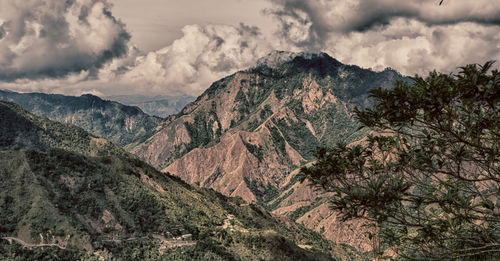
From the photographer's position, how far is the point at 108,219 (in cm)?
12500

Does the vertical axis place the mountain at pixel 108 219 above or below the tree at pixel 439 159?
below

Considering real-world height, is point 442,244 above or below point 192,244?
above

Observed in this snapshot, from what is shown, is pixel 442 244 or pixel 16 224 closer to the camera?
pixel 442 244

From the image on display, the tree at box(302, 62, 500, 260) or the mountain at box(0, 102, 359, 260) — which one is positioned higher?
the tree at box(302, 62, 500, 260)

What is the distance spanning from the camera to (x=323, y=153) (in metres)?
17.2

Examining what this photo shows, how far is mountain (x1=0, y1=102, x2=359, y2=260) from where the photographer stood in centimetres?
10456

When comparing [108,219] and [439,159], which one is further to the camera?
[108,219]

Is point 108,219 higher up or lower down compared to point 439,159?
lower down

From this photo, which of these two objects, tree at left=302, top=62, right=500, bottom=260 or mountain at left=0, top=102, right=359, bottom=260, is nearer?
tree at left=302, top=62, right=500, bottom=260

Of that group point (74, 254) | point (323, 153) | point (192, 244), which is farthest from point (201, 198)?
point (323, 153)

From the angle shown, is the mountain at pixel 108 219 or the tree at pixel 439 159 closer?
the tree at pixel 439 159

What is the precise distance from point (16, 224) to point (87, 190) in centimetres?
3098

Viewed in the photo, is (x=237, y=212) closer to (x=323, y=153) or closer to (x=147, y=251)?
(x=147, y=251)

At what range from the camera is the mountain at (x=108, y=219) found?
104562mm
